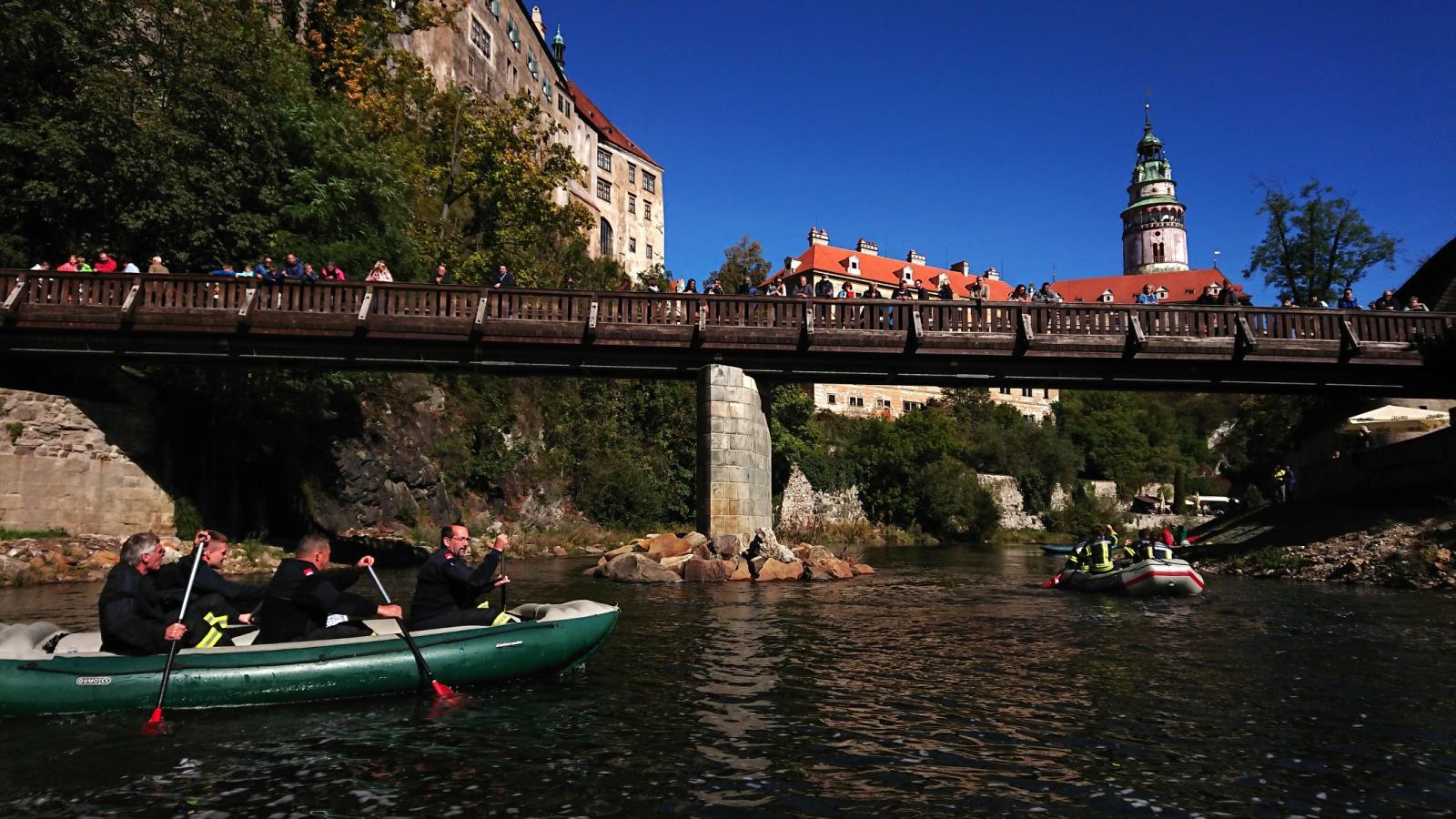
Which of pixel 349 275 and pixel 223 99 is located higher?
pixel 223 99

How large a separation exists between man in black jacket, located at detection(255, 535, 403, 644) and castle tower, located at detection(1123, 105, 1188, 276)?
492ft

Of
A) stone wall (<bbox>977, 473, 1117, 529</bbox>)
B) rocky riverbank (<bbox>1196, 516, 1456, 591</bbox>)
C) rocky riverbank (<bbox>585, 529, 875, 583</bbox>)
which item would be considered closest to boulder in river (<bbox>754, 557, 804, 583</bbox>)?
rocky riverbank (<bbox>585, 529, 875, 583</bbox>)

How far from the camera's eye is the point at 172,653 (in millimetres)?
8766

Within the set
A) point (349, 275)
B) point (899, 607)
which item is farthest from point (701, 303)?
point (349, 275)

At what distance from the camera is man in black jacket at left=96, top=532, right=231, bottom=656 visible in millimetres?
8969

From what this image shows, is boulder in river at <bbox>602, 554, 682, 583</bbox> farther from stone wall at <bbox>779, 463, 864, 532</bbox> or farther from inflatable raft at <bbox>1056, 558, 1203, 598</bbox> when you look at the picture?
stone wall at <bbox>779, 463, 864, 532</bbox>

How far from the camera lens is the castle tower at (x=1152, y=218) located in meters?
141

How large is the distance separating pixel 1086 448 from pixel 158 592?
92.0m

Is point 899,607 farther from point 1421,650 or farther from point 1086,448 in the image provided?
point 1086,448

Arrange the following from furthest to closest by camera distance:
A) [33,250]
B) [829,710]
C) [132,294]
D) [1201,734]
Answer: [33,250]
[132,294]
[829,710]
[1201,734]

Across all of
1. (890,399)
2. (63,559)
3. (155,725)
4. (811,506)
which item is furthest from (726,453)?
(890,399)

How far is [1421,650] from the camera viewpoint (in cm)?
1229

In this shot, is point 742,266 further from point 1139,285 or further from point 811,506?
point 1139,285

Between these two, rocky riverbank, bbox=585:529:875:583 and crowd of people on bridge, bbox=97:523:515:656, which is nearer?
crowd of people on bridge, bbox=97:523:515:656
